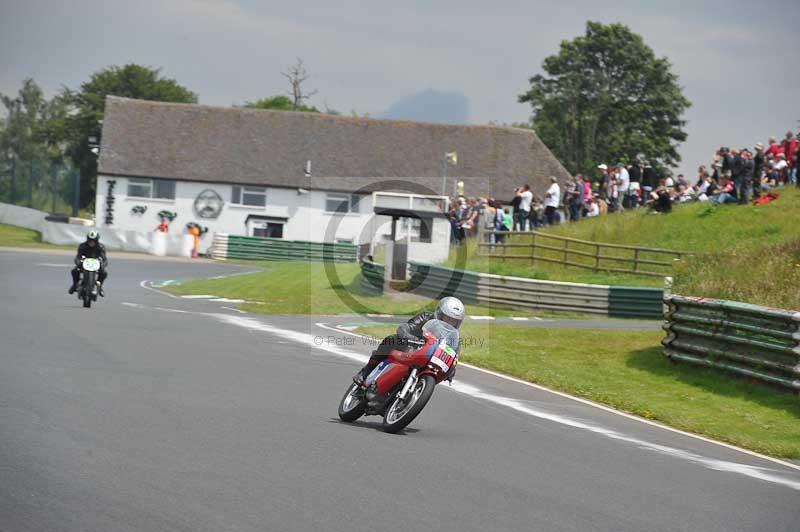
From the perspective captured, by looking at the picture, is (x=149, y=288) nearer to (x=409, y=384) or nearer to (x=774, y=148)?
(x=774, y=148)

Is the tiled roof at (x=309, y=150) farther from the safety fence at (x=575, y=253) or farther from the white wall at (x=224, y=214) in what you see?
the safety fence at (x=575, y=253)

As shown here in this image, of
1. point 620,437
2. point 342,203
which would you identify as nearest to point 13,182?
point 342,203

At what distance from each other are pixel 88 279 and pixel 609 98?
64.0m

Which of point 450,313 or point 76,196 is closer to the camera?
point 450,313

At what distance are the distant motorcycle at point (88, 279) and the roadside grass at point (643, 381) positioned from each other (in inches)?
244

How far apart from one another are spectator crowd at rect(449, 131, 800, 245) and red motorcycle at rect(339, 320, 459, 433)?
23.3m

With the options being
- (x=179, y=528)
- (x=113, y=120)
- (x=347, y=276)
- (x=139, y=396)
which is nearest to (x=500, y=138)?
(x=113, y=120)

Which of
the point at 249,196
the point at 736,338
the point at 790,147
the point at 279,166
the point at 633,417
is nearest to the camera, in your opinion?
the point at 633,417

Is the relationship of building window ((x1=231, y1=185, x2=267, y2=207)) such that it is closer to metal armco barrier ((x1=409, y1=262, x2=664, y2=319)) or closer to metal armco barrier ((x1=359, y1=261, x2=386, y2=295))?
metal armco barrier ((x1=359, y1=261, x2=386, y2=295))

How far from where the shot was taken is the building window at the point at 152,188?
68.6m

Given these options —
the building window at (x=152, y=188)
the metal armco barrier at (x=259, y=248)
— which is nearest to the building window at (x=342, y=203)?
the building window at (x=152, y=188)

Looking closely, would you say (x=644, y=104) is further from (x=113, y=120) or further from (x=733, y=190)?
(x=733, y=190)

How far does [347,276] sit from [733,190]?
13773mm

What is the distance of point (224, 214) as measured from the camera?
2697 inches
